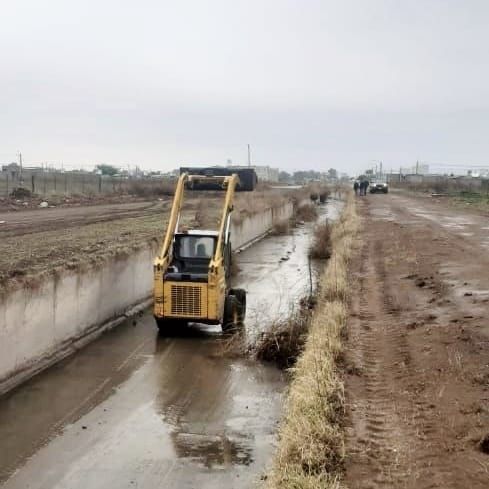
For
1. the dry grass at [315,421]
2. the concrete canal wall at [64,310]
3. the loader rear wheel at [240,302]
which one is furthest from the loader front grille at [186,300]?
the dry grass at [315,421]

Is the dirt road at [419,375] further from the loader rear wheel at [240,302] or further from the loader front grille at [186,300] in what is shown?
the loader front grille at [186,300]

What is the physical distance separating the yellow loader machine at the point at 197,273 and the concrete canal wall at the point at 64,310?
160 cm

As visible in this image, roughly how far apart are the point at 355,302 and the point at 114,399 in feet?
21.9

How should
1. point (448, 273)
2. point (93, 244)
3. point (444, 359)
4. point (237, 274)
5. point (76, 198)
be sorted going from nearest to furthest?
point (444, 359) < point (448, 273) < point (93, 244) < point (237, 274) < point (76, 198)

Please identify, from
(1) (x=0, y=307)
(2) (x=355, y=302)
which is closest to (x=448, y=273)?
(2) (x=355, y=302)

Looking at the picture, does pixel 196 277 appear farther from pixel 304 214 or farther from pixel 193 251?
pixel 304 214

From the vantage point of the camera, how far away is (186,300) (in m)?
13.9

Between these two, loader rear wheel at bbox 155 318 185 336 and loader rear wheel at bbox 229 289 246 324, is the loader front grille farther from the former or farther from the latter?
loader rear wheel at bbox 229 289 246 324

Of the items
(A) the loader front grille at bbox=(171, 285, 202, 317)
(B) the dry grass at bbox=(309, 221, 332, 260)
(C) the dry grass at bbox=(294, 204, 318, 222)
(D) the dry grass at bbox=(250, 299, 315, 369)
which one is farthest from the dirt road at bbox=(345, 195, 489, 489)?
(C) the dry grass at bbox=(294, 204, 318, 222)

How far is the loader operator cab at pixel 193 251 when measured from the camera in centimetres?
1480

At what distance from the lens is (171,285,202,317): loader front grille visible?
45.2 feet

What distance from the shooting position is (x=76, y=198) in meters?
51.1

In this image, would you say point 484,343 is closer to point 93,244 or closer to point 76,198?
point 93,244

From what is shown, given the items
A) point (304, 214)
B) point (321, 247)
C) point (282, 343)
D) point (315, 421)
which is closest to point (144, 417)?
point (315, 421)
